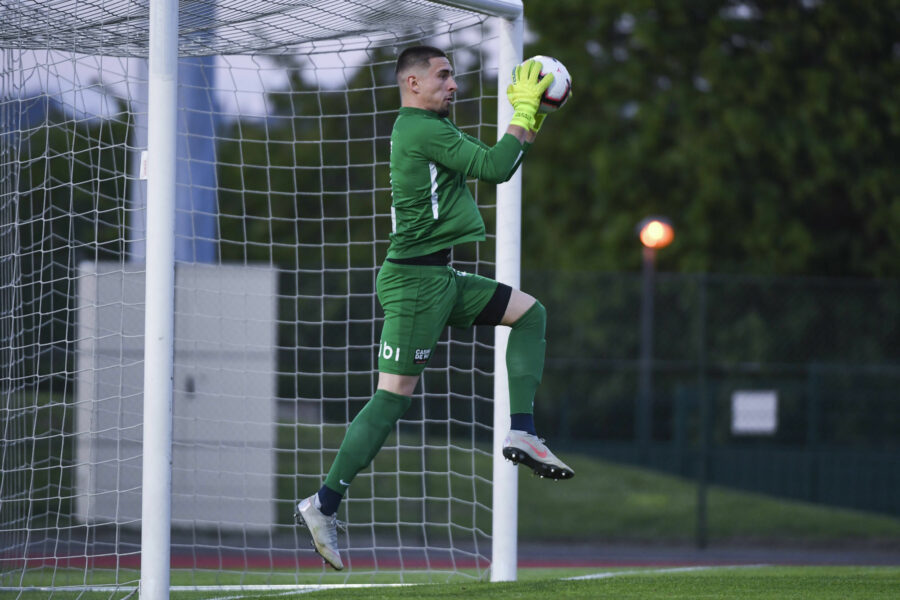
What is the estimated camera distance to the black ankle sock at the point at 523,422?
5.39m

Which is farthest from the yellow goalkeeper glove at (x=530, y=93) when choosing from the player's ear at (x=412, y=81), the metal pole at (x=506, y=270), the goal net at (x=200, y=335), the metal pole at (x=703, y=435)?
the metal pole at (x=703, y=435)

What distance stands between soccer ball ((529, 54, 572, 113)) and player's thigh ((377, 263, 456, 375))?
89 cm

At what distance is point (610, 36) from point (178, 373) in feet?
40.0

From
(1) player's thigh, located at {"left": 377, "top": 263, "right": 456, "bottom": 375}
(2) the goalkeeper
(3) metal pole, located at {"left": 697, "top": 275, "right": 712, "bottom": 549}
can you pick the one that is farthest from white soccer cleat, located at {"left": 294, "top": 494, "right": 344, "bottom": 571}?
(3) metal pole, located at {"left": 697, "top": 275, "right": 712, "bottom": 549}

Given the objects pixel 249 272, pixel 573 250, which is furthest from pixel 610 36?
pixel 249 272

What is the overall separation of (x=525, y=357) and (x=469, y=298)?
387mm

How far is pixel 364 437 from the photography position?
209 inches

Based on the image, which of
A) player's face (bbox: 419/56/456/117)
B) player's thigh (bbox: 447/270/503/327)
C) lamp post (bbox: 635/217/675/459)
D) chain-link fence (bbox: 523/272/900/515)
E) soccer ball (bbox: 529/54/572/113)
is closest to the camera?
soccer ball (bbox: 529/54/572/113)

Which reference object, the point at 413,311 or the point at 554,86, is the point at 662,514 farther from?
the point at 554,86

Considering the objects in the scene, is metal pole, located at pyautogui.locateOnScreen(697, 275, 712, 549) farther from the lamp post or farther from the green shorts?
the green shorts

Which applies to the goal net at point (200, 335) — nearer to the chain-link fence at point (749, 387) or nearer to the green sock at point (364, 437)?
the green sock at point (364, 437)

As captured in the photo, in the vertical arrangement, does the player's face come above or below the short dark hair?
below

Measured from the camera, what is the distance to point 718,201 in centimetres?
1850

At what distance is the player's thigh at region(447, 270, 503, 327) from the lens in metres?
5.46
